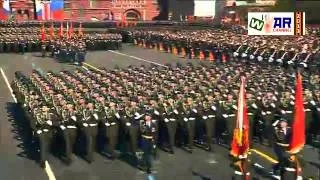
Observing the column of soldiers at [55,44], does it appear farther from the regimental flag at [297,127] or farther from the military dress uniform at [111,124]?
the regimental flag at [297,127]

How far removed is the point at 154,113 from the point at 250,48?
1823cm


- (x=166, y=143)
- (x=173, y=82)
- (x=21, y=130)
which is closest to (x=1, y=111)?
(x=21, y=130)

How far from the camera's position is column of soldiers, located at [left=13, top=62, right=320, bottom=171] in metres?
13.8

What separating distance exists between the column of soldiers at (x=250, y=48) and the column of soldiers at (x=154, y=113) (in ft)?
29.0

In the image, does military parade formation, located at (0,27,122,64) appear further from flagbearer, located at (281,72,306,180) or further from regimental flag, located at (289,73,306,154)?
regimental flag, located at (289,73,306,154)

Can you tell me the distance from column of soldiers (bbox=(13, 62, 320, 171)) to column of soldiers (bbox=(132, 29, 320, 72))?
885 cm

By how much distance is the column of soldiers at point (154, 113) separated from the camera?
1381 cm

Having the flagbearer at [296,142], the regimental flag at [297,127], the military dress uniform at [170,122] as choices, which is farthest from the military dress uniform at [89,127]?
the regimental flag at [297,127]

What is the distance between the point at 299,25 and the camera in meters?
17.0

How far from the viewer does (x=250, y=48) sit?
31.5m

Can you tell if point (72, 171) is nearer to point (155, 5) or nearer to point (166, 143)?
point (166, 143)

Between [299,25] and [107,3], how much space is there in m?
64.5

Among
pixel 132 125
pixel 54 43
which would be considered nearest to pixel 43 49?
pixel 54 43

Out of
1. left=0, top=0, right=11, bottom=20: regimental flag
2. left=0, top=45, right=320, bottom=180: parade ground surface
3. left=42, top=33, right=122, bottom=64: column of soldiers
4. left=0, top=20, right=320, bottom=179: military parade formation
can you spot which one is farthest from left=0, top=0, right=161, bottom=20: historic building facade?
left=0, top=45, right=320, bottom=180: parade ground surface
